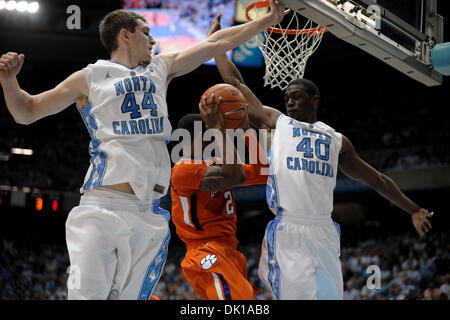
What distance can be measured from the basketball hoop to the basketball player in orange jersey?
1.20 meters

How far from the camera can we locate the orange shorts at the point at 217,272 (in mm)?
3578

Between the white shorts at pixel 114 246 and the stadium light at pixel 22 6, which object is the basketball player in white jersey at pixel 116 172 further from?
the stadium light at pixel 22 6

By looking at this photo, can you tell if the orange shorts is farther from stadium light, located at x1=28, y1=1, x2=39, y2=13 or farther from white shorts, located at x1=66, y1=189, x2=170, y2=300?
stadium light, located at x1=28, y1=1, x2=39, y2=13

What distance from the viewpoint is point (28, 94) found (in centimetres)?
298

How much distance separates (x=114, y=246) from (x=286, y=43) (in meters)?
2.89

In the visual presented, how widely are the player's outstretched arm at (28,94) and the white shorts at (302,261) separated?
158 centimetres

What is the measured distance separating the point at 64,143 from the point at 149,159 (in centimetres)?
1415

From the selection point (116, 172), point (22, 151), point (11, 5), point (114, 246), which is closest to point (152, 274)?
point (114, 246)

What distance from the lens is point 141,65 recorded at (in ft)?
10.7

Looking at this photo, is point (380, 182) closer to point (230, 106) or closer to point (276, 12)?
point (230, 106)

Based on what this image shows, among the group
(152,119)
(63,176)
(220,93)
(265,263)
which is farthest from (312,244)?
(63,176)

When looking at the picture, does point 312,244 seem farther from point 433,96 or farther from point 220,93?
point 433,96

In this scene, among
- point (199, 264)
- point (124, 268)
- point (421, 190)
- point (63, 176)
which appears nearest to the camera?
point (124, 268)

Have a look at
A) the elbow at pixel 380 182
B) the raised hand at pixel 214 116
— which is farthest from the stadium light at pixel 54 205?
the raised hand at pixel 214 116
